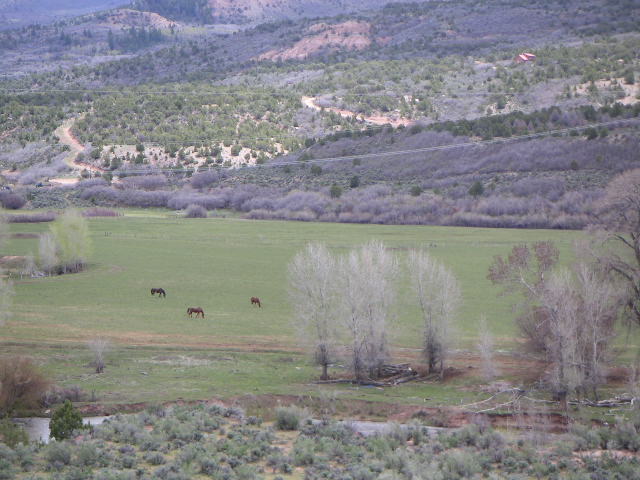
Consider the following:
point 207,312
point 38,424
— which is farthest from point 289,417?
point 207,312

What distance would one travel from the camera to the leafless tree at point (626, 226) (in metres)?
33.3

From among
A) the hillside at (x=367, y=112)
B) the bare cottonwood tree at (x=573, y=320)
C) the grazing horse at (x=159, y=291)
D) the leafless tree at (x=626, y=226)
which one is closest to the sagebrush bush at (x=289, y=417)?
the bare cottonwood tree at (x=573, y=320)

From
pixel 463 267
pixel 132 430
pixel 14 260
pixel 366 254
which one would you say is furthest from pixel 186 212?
pixel 132 430

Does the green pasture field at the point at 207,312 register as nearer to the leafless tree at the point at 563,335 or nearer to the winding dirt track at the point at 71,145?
the leafless tree at the point at 563,335

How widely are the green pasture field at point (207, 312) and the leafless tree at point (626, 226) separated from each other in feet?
14.9

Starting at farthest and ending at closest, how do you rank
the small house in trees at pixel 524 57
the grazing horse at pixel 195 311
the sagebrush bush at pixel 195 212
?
the small house in trees at pixel 524 57 → the sagebrush bush at pixel 195 212 → the grazing horse at pixel 195 311

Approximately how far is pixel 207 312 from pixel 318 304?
11.8 metres

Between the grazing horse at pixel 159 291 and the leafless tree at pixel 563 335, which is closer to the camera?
the leafless tree at pixel 563 335

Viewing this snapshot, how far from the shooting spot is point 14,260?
58781 mm

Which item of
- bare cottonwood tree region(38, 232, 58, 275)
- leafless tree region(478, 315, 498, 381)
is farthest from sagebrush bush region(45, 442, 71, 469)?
bare cottonwood tree region(38, 232, 58, 275)

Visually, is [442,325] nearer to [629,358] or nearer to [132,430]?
[629,358]

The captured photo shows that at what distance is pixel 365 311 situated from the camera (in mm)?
34312

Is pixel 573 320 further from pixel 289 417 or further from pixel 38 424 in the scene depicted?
pixel 38 424

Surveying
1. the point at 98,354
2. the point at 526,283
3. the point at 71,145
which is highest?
the point at 71,145
